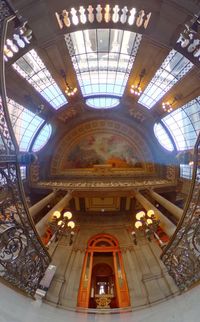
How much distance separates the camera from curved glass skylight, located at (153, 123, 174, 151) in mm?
17047

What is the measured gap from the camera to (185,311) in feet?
13.2

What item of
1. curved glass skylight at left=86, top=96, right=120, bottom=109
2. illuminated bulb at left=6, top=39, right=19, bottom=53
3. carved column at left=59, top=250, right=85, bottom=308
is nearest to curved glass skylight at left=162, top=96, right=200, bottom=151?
curved glass skylight at left=86, top=96, right=120, bottom=109

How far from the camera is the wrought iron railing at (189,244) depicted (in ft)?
17.3

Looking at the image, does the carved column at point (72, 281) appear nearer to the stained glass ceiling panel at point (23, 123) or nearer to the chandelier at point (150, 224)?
the chandelier at point (150, 224)

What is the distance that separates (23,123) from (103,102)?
6632mm

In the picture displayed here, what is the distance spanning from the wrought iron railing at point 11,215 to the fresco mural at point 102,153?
11923mm

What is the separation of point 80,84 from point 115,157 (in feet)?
20.9

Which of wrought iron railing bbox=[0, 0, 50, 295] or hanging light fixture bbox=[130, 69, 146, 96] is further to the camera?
hanging light fixture bbox=[130, 69, 146, 96]

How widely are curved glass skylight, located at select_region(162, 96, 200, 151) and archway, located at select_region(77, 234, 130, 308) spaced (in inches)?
353

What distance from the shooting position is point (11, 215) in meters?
5.15

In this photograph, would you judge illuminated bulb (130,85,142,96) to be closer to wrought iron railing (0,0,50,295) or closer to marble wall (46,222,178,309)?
marble wall (46,222,178,309)

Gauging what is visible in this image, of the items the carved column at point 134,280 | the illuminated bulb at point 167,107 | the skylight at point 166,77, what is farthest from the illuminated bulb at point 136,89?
the carved column at point 134,280

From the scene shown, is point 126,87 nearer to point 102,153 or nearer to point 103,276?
point 102,153

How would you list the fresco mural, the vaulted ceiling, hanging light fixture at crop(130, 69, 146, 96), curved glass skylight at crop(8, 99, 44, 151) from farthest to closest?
the fresco mural < curved glass skylight at crop(8, 99, 44, 151) < hanging light fixture at crop(130, 69, 146, 96) < the vaulted ceiling
